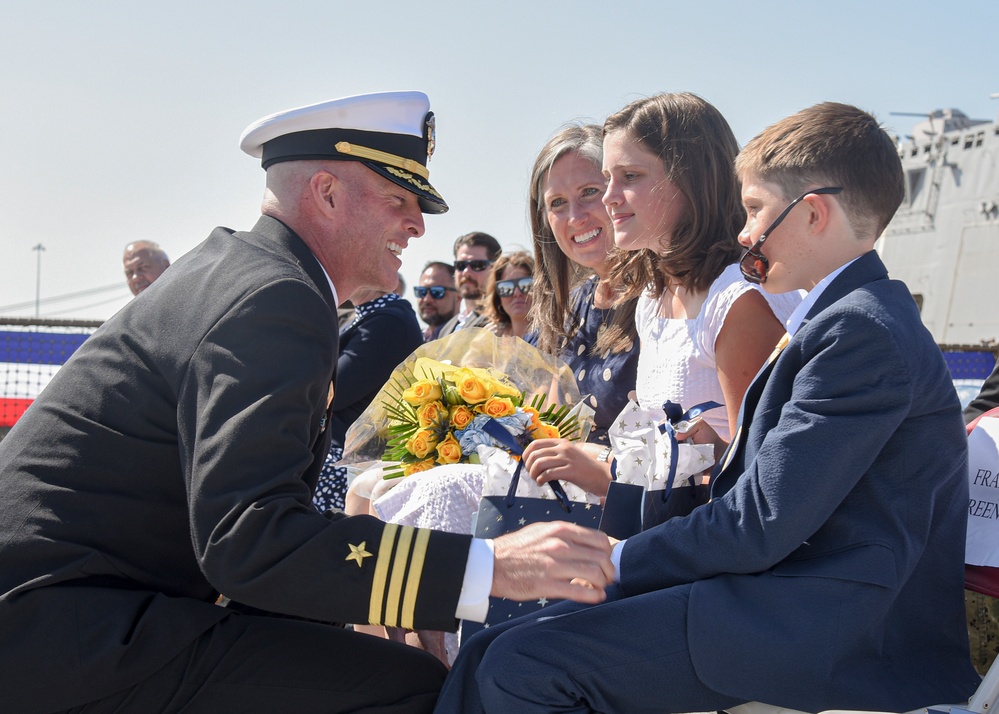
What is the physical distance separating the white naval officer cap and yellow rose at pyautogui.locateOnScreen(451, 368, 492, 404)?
20.1 inches

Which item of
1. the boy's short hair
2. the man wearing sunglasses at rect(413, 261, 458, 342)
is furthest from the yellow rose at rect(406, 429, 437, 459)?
the man wearing sunglasses at rect(413, 261, 458, 342)

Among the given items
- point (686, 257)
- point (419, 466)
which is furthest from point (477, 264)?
point (419, 466)

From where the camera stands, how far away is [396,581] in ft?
6.27

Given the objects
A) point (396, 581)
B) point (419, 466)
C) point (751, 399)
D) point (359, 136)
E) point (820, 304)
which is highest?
point (359, 136)

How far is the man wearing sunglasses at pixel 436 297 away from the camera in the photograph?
802 centimetres

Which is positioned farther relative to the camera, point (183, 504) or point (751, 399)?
point (751, 399)

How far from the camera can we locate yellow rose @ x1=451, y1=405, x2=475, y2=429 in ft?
9.05

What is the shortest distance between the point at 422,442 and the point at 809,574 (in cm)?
125

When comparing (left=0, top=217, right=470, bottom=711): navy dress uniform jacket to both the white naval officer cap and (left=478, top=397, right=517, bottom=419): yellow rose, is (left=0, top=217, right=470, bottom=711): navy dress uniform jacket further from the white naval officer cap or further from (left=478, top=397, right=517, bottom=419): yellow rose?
(left=478, top=397, right=517, bottom=419): yellow rose

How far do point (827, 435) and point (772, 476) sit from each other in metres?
0.14

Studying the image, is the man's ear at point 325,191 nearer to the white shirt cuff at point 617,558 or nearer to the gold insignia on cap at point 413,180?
the gold insignia on cap at point 413,180

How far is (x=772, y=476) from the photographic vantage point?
1996 millimetres

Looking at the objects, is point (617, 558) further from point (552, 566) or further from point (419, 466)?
point (419, 466)

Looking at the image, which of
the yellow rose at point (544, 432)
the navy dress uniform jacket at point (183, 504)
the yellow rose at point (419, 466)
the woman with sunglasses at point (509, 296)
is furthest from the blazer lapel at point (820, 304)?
the woman with sunglasses at point (509, 296)
